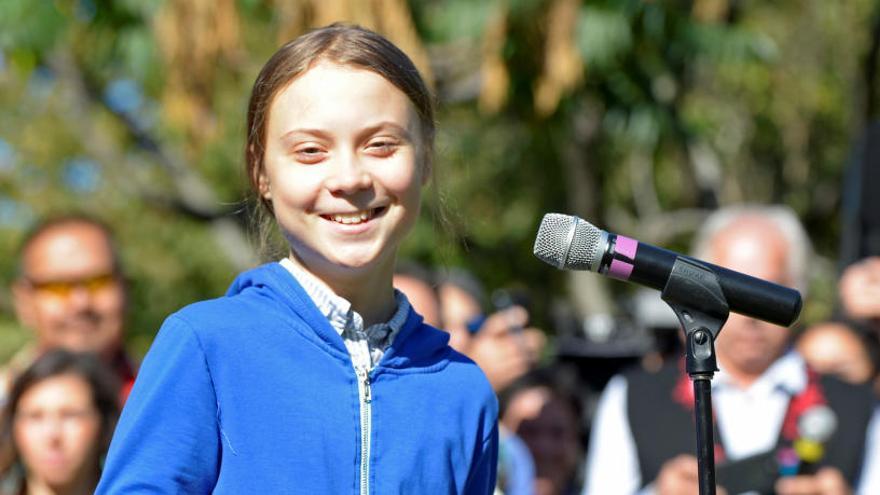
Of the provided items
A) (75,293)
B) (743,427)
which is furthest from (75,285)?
(743,427)

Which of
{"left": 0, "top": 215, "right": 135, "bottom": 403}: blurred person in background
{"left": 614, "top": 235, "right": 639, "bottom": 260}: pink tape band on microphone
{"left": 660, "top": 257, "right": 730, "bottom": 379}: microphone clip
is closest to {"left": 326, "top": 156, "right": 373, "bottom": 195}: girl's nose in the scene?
{"left": 614, "top": 235, "right": 639, "bottom": 260}: pink tape band on microphone

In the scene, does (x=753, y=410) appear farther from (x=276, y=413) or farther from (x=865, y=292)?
(x=276, y=413)

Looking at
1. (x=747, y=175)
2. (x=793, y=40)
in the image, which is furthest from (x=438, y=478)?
(x=747, y=175)

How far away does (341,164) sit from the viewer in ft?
7.16

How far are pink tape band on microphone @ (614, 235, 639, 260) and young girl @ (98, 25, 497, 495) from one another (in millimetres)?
348

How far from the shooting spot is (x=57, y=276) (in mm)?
4395

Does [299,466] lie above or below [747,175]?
below

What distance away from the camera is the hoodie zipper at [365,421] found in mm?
2133

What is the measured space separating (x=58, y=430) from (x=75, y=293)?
657 millimetres

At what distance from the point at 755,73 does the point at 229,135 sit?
8070 millimetres

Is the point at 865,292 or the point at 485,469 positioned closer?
the point at 485,469

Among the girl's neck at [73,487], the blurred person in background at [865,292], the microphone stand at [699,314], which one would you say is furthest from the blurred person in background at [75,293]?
the blurred person in background at [865,292]

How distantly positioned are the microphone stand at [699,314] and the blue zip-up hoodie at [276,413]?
392 millimetres

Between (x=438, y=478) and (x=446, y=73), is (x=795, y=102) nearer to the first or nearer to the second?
(x=446, y=73)
